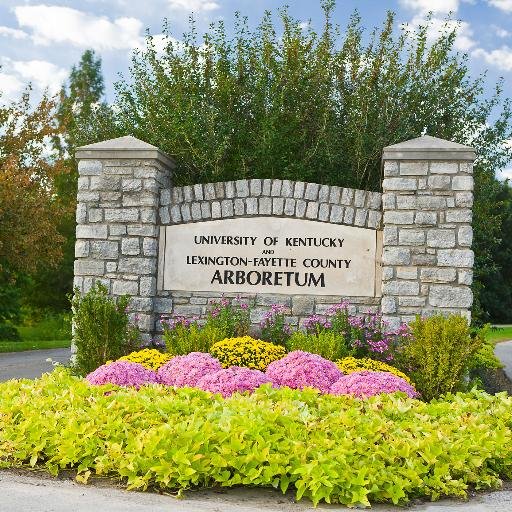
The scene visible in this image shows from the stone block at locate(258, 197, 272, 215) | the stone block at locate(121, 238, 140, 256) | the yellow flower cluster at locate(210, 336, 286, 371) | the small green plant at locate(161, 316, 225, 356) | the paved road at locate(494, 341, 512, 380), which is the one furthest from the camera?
the paved road at locate(494, 341, 512, 380)

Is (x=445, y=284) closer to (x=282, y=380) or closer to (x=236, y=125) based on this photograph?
(x=282, y=380)

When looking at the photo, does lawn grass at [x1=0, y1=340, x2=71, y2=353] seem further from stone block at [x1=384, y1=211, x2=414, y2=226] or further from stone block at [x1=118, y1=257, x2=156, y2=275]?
stone block at [x1=384, y1=211, x2=414, y2=226]

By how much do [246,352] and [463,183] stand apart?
10.9ft

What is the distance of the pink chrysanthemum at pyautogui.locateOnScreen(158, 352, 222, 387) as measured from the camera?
24.6 feet

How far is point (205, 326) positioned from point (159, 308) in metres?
0.84

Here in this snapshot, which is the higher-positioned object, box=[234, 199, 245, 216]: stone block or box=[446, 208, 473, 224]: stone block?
box=[234, 199, 245, 216]: stone block

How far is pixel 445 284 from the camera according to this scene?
951 cm

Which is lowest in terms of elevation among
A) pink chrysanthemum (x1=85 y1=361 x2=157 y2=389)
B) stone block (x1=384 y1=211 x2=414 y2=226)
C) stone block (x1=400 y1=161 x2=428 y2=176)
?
pink chrysanthemum (x1=85 y1=361 x2=157 y2=389)

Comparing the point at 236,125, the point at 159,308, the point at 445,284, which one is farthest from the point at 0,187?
the point at 445,284

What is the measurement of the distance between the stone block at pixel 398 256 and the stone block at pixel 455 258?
0.37m

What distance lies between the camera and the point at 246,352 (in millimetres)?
8781

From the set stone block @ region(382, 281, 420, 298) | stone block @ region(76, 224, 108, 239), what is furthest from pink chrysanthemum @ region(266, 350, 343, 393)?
stone block @ region(76, 224, 108, 239)

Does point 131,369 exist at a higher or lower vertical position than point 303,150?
lower

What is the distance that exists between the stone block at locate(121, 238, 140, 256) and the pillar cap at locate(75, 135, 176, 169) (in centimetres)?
105
